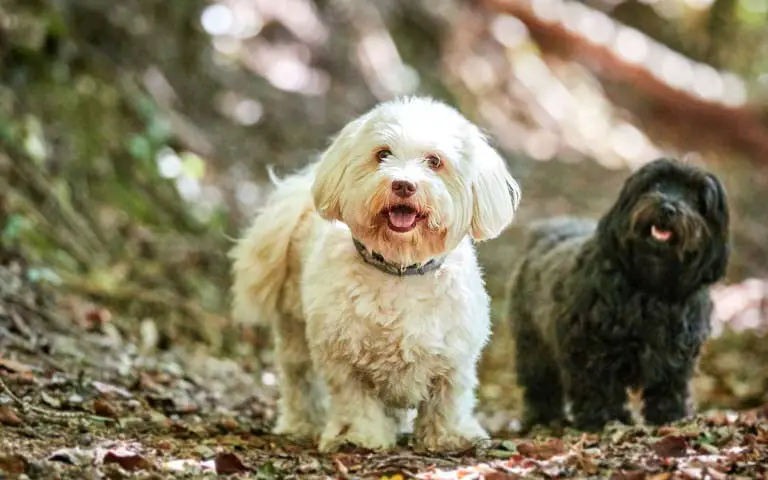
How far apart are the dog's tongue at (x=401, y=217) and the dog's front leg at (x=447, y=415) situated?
872 millimetres

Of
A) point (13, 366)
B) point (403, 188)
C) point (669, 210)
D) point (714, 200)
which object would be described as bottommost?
point (13, 366)

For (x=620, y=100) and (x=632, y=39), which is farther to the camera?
(x=620, y=100)

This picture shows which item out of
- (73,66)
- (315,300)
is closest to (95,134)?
(73,66)

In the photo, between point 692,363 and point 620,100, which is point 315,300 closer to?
point 692,363

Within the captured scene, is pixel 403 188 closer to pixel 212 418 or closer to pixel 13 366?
pixel 212 418

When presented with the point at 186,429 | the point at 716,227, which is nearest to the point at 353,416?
the point at 186,429

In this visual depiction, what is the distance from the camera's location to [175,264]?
918cm

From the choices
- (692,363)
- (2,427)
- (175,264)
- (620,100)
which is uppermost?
(620,100)

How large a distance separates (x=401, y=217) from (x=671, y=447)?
1.51 m

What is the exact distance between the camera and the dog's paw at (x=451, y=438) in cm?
527

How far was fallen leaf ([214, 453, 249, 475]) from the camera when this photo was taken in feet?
14.7

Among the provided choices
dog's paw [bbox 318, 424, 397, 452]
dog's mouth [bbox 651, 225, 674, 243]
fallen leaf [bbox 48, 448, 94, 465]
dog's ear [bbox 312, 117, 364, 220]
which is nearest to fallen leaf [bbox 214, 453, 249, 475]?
fallen leaf [bbox 48, 448, 94, 465]

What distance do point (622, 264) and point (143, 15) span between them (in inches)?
264

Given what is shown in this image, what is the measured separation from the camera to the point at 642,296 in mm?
6020
